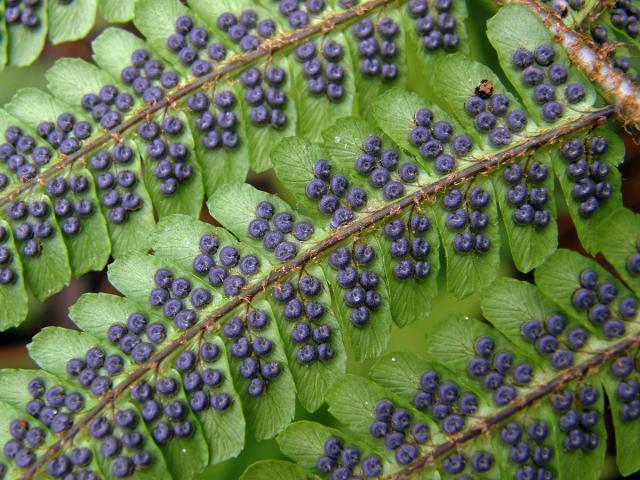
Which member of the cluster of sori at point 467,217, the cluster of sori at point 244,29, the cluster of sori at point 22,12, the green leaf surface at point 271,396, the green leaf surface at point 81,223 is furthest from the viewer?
the cluster of sori at point 22,12

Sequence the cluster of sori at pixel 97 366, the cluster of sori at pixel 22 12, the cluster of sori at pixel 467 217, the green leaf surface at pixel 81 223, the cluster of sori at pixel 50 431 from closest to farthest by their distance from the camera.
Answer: the cluster of sori at pixel 50 431, the cluster of sori at pixel 97 366, the cluster of sori at pixel 467 217, the green leaf surface at pixel 81 223, the cluster of sori at pixel 22 12

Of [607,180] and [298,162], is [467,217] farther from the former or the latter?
[298,162]

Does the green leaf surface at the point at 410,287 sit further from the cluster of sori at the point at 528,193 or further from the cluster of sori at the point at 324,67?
the cluster of sori at the point at 324,67

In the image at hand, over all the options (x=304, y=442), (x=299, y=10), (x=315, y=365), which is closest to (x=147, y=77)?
(x=299, y=10)

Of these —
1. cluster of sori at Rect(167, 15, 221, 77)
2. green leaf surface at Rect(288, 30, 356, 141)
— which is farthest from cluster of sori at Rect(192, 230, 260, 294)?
cluster of sori at Rect(167, 15, 221, 77)

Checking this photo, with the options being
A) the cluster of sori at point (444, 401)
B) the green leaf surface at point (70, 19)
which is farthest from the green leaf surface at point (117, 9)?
the cluster of sori at point (444, 401)

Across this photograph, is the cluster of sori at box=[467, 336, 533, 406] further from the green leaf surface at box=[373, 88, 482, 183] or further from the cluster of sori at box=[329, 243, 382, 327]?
the green leaf surface at box=[373, 88, 482, 183]
